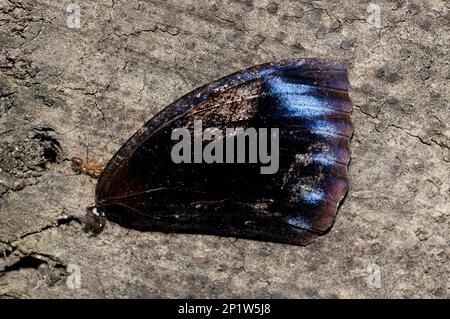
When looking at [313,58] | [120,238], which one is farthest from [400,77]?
[120,238]

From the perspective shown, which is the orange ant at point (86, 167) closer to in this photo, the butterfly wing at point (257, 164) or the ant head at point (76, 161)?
the ant head at point (76, 161)

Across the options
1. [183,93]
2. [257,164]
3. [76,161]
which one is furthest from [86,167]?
[257,164]

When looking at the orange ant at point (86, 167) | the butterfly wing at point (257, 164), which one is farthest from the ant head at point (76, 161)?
the butterfly wing at point (257, 164)

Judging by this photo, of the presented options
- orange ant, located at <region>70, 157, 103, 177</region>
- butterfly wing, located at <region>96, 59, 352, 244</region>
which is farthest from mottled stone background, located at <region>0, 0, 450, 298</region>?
butterfly wing, located at <region>96, 59, 352, 244</region>

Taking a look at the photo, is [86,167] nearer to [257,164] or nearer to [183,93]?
[183,93]

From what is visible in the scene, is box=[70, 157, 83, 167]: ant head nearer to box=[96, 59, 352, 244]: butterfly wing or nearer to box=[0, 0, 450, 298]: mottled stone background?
box=[0, 0, 450, 298]: mottled stone background
